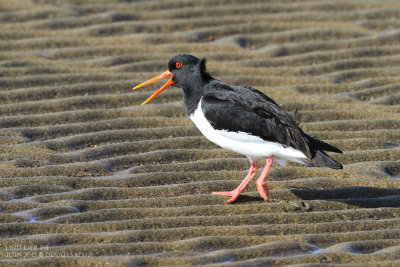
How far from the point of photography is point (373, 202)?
495 centimetres

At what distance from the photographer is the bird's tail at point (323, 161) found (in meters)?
4.80

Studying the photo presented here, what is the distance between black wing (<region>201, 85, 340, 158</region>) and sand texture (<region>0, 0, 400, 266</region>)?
16.3 inches

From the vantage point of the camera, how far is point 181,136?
20.0 ft

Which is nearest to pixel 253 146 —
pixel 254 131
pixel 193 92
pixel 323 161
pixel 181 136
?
pixel 254 131

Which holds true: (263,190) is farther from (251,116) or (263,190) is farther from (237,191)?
(251,116)

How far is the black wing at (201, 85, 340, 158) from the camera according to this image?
4969mm

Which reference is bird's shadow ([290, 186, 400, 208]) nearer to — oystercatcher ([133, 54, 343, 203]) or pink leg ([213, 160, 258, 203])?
oystercatcher ([133, 54, 343, 203])

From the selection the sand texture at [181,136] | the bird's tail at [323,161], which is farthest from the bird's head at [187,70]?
the bird's tail at [323,161]

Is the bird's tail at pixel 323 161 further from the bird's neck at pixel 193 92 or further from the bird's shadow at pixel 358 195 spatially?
the bird's neck at pixel 193 92

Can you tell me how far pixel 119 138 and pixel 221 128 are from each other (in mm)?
1306

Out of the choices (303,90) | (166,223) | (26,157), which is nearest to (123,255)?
(166,223)

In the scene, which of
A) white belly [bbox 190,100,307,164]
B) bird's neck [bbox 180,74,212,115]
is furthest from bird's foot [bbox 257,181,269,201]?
bird's neck [bbox 180,74,212,115]

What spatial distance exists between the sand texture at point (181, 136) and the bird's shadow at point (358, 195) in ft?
0.04

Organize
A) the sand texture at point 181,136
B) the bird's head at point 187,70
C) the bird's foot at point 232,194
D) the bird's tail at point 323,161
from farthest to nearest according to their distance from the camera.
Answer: the bird's head at point 187,70
the bird's foot at point 232,194
the bird's tail at point 323,161
the sand texture at point 181,136
